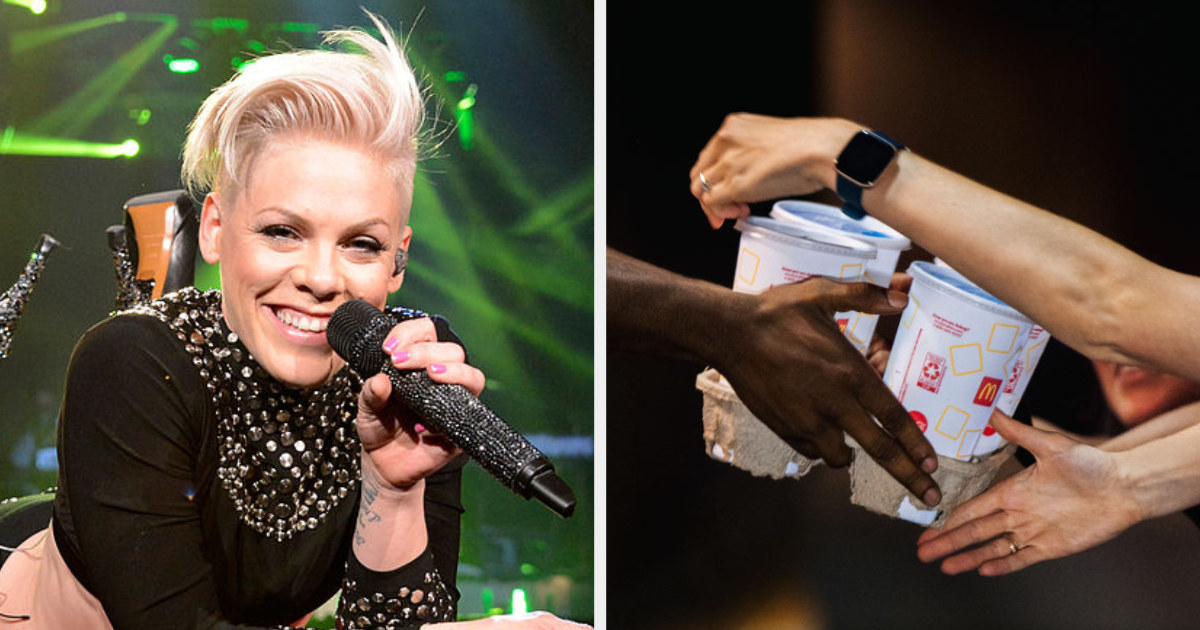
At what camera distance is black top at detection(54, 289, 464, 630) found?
1673mm

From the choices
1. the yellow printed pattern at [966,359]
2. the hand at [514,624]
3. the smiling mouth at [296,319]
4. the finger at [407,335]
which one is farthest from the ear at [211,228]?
the yellow printed pattern at [966,359]

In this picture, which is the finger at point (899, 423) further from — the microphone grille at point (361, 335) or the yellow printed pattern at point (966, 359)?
the microphone grille at point (361, 335)

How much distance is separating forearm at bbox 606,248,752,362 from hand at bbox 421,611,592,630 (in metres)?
0.64

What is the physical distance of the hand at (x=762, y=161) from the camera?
6.98 feet

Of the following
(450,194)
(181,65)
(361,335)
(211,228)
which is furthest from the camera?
(450,194)

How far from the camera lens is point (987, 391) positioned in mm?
1980

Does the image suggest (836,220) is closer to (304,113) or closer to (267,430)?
(304,113)

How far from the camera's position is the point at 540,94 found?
2186mm

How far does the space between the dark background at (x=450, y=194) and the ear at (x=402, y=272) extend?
0.08 feet

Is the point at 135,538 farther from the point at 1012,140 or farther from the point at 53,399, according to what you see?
the point at 1012,140

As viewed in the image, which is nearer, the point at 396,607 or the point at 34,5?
the point at 396,607

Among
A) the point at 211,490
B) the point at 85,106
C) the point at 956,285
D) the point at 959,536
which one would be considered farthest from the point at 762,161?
the point at 85,106

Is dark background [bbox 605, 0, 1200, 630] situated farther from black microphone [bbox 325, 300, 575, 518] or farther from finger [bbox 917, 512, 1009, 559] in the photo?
black microphone [bbox 325, 300, 575, 518]

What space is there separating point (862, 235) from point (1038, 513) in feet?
2.26
